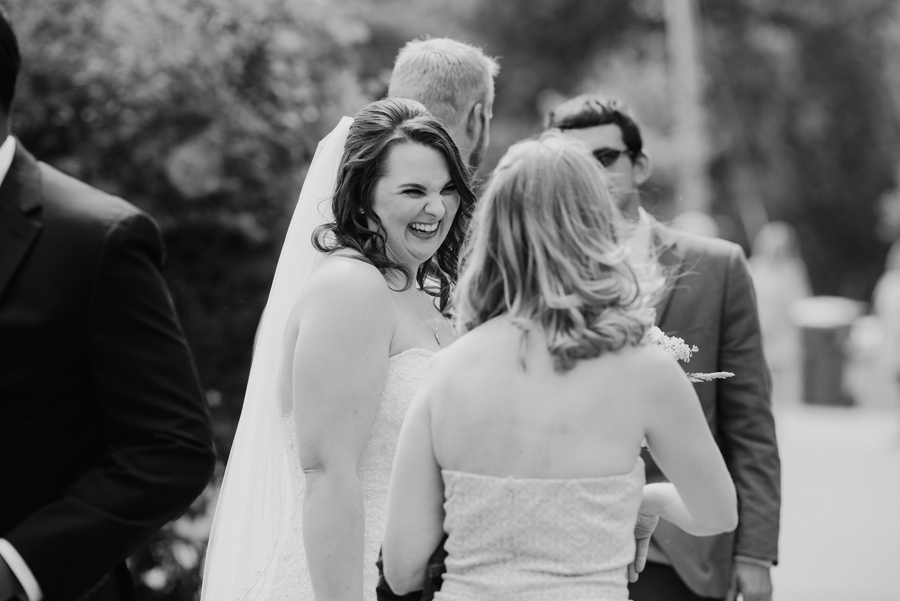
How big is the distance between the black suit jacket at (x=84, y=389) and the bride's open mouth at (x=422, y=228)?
103cm

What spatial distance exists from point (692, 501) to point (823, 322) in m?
15.7

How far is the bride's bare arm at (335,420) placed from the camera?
2.81 metres

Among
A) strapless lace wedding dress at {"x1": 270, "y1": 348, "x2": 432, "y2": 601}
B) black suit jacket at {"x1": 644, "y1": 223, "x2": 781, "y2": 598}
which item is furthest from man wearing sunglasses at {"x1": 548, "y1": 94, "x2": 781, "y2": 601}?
strapless lace wedding dress at {"x1": 270, "y1": 348, "x2": 432, "y2": 601}

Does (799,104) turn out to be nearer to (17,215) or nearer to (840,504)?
(840,504)

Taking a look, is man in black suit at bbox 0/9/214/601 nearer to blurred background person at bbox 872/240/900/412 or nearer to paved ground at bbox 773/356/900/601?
paved ground at bbox 773/356/900/601

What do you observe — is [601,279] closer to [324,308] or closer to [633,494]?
[633,494]

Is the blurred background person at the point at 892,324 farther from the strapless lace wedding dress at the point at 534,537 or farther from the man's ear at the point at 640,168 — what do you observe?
the strapless lace wedding dress at the point at 534,537

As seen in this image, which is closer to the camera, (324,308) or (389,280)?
(324,308)

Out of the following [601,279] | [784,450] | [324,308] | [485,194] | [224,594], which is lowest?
[784,450]

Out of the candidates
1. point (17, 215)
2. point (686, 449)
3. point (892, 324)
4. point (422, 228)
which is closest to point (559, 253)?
point (686, 449)

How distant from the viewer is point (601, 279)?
2.31 metres

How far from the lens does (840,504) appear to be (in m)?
10.3

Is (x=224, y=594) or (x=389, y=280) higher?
(x=389, y=280)

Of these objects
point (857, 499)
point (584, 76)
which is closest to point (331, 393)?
point (857, 499)
